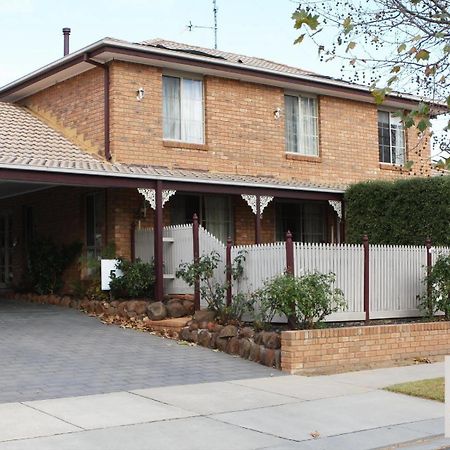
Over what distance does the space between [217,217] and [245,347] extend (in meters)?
7.27

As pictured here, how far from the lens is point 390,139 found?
23.3 meters

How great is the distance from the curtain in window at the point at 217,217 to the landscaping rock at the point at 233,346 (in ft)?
21.7

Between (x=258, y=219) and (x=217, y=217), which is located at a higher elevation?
(x=217, y=217)

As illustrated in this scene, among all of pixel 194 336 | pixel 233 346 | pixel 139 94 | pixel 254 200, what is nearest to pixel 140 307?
pixel 194 336

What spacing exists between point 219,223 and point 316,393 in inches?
380

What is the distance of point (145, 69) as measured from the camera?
18.3 meters

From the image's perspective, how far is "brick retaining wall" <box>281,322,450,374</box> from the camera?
1203cm

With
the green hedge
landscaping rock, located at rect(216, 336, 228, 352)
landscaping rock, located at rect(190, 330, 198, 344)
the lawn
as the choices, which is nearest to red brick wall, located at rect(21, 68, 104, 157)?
landscaping rock, located at rect(190, 330, 198, 344)

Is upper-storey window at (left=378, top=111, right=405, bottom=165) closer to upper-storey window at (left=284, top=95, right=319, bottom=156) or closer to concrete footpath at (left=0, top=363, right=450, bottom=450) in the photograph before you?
upper-storey window at (left=284, top=95, right=319, bottom=156)

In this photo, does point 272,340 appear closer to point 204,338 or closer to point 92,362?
point 204,338

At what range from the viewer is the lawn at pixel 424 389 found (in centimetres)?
1023

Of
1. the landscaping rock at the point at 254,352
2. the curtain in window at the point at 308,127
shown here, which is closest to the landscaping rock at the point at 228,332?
the landscaping rock at the point at 254,352

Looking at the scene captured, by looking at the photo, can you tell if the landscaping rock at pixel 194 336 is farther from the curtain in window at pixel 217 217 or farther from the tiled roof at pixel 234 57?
the tiled roof at pixel 234 57

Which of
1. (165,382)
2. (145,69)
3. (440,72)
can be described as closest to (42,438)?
(165,382)
